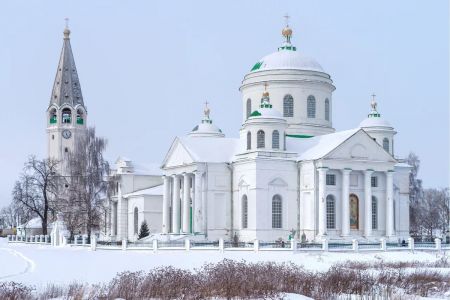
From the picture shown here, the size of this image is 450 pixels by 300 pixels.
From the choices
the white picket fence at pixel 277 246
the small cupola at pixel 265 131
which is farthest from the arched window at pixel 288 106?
the white picket fence at pixel 277 246

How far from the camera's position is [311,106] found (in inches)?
2518

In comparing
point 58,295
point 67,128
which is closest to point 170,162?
point 67,128

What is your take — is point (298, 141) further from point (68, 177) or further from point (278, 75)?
point (68, 177)

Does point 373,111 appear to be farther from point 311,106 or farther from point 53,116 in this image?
point 53,116

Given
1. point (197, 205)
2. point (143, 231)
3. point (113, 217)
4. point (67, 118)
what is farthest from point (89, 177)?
point (67, 118)

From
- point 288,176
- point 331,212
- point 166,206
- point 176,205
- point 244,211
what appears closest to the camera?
point 331,212

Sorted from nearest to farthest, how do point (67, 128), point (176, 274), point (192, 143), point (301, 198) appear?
point (176, 274), point (301, 198), point (192, 143), point (67, 128)

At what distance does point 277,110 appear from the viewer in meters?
59.4

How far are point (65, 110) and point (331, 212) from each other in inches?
1781

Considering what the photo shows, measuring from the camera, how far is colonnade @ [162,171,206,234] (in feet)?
193

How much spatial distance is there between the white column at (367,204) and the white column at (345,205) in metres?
1.51

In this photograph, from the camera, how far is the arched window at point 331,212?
56781mm

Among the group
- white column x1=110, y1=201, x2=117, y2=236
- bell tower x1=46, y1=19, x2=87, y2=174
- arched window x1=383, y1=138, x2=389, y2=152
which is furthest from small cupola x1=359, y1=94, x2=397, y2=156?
bell tower x1=46, y1=19, x2=87, y2=174

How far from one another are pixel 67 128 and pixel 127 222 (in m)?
23.0
